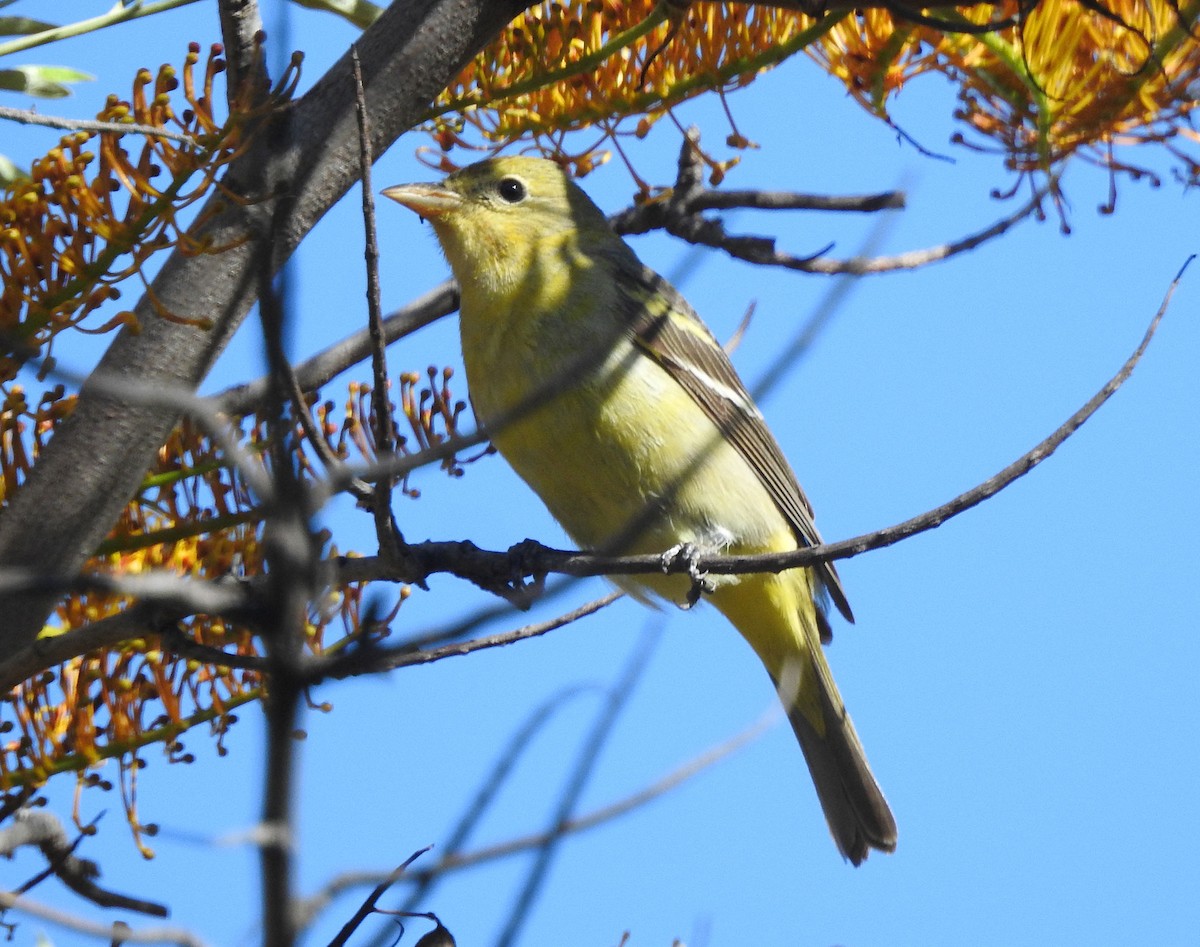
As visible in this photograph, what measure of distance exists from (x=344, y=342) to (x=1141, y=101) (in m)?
2.76

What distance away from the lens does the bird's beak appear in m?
5.38

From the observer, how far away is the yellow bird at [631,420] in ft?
15.4

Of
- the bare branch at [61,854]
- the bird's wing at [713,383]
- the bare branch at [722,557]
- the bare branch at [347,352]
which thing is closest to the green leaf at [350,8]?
the bare branch at [347,352]

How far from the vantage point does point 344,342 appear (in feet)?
15.1

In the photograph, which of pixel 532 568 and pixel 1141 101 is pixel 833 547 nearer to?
pixel 532 568

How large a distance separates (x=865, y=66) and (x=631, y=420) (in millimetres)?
1418

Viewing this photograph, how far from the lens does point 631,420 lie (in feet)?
15.3

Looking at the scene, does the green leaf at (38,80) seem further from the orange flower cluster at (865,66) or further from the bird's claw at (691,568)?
the bird's claw at (691,568)

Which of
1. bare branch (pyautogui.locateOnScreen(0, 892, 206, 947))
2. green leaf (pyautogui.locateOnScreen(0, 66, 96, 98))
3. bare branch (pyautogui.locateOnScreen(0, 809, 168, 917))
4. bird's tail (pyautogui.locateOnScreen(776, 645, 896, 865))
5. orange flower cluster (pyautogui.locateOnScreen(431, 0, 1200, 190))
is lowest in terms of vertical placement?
bare branch (pyautogui.locateOnScreen(0, 892, 206, 947))

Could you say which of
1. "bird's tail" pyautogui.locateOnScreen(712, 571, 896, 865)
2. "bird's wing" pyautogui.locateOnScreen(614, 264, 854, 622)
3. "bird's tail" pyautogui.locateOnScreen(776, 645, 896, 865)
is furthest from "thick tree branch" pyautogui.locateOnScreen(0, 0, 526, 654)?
"bird's tail" pyautogui.locateOnScreen(776, 645, 896, 865)

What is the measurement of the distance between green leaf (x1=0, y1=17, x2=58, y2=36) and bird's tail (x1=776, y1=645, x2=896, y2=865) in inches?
145

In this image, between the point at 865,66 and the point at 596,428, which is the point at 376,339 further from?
the point at 865,66

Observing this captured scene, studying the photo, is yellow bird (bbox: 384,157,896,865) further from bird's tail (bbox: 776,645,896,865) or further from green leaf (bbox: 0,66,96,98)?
green leaf (bbox: 0,66,96,98)

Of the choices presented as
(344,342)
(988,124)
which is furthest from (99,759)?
(988,124)
